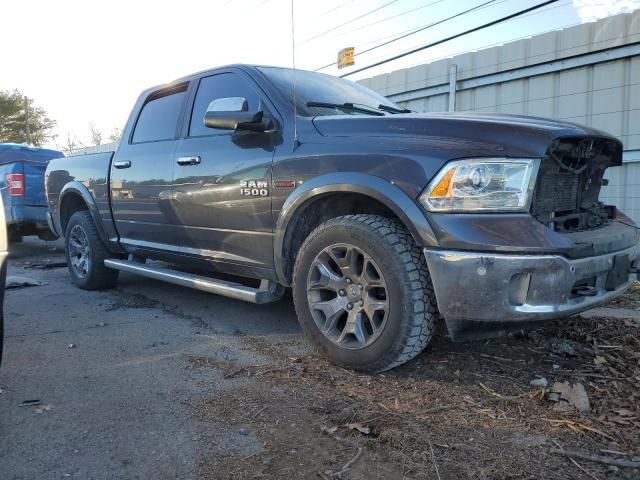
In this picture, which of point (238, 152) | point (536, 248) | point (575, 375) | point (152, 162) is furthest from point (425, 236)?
point (152, 162)

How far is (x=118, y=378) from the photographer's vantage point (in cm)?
316

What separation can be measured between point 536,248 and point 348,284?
1.05 meters

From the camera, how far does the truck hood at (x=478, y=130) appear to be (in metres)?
2.66

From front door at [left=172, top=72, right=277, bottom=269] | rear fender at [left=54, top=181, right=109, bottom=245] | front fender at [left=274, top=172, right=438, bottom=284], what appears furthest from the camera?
rear fender at [left=54, top=181, right=109, bottom=245]

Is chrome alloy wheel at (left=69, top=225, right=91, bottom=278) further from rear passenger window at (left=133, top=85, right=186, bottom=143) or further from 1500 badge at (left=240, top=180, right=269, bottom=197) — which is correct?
1500 badge at (left=240, top=180, right=269, bottom=197)

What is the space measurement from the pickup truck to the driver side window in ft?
0.05

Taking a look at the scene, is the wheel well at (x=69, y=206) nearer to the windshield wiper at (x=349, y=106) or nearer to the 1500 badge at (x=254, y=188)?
the 1500 badge at (x=254, y=188)

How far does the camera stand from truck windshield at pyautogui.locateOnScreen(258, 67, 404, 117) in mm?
3772

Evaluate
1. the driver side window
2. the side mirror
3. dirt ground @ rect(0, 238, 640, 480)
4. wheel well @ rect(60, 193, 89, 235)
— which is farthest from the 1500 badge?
wheel well @ rect(60, 193, 89, 235)

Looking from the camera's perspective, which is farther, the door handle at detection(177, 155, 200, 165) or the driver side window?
the door handle at detection(177, 155, 200, 165)

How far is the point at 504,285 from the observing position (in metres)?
2.56

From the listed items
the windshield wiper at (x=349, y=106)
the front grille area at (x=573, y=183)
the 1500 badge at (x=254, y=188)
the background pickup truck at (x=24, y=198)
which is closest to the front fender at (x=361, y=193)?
the 1500 badge at (x=254, y=188)

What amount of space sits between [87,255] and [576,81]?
639 cm

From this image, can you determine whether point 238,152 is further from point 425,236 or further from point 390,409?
point 390,409
